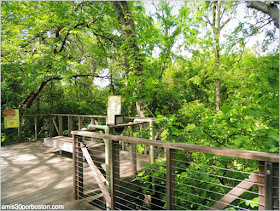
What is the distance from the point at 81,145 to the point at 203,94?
293 inches

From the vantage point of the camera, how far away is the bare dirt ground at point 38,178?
8.43 ft

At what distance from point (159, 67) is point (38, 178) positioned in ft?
13.6

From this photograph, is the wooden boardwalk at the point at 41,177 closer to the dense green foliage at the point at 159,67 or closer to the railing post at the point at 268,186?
the dense green foliage at the point at 159,67

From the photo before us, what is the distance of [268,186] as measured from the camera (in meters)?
1.23

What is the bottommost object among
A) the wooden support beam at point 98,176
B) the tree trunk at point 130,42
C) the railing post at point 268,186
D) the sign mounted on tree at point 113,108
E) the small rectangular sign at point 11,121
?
the wooden support beam at point 98,176

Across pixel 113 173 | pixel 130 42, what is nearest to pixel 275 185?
pixel 113 173

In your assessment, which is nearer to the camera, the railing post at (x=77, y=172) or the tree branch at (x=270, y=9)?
the railing post at (x=77, y=172)

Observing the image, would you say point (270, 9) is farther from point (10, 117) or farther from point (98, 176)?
point (10, 117)

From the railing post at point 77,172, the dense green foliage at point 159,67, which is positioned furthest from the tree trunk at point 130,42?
the railing post at point 77,172

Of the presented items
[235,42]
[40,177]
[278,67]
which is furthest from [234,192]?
[235,42]

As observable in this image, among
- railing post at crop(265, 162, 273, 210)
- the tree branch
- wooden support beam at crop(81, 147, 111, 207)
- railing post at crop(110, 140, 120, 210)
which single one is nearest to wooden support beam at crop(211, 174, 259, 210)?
railing post at crop(265, 162, 273, 210)

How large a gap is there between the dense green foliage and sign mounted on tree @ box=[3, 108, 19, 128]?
343mm

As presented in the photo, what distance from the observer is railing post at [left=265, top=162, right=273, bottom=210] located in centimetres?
122

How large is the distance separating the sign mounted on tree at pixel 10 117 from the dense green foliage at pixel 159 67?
0.34m
